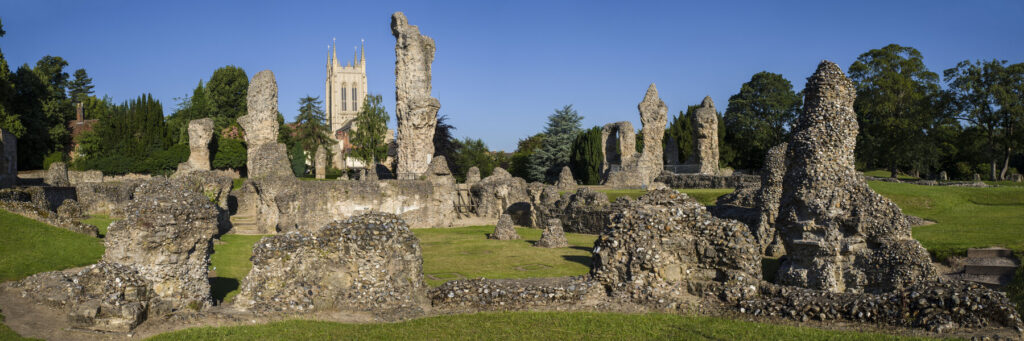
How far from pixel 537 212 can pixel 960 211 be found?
14351 millimetres

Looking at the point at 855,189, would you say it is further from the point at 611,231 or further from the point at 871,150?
the point at 871,150

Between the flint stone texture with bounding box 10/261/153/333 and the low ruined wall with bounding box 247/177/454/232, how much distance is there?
1045 centimetres

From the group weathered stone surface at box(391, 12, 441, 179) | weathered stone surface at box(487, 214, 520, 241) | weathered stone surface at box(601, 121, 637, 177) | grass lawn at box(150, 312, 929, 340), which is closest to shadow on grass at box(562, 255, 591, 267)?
weathered stone surface at box(487, 214, 520, 241)

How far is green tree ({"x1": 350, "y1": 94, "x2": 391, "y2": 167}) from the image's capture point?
52.8 meters

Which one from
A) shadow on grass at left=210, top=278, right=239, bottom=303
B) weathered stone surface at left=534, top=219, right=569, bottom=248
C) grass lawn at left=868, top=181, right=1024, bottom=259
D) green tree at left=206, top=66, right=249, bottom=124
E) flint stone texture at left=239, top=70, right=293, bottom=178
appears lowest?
shadow on grass at left=210, top=278, right=239, bottom=303

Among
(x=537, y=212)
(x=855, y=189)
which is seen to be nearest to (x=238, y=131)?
(x=537, y=212)

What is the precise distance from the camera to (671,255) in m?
10.1

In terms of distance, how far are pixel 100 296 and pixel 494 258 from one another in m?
8.92

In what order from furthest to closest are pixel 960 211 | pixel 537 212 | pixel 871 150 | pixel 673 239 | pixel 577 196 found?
pixel 871 150 < pixel 537 212 < pixel 577 196 < pixel 960 211 < pixel 673 239

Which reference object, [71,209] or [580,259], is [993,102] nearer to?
[580,259]

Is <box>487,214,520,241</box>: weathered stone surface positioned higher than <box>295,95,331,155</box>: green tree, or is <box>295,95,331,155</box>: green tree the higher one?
<box>295,95,331,155</box>: green tree

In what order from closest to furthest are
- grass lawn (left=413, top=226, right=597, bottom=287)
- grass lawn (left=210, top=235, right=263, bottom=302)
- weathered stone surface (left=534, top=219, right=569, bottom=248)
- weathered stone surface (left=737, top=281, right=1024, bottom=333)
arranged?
1. weathered stone surface (left=737, top=281, right=1024, bottom=333)
2. grass lawn (left=210, top=235, right=263, bottom=302)
3. grass lawn (left=413, top=226, right=597, bottom=287)
4. weathered stone surface (left=534, top=219, right=569, bottom=248)

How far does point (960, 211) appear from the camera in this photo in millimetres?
20812

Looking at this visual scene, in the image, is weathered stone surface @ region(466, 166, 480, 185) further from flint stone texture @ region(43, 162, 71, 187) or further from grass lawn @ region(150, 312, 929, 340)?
flint stone texture @ region(43, 162, 71, 187)
